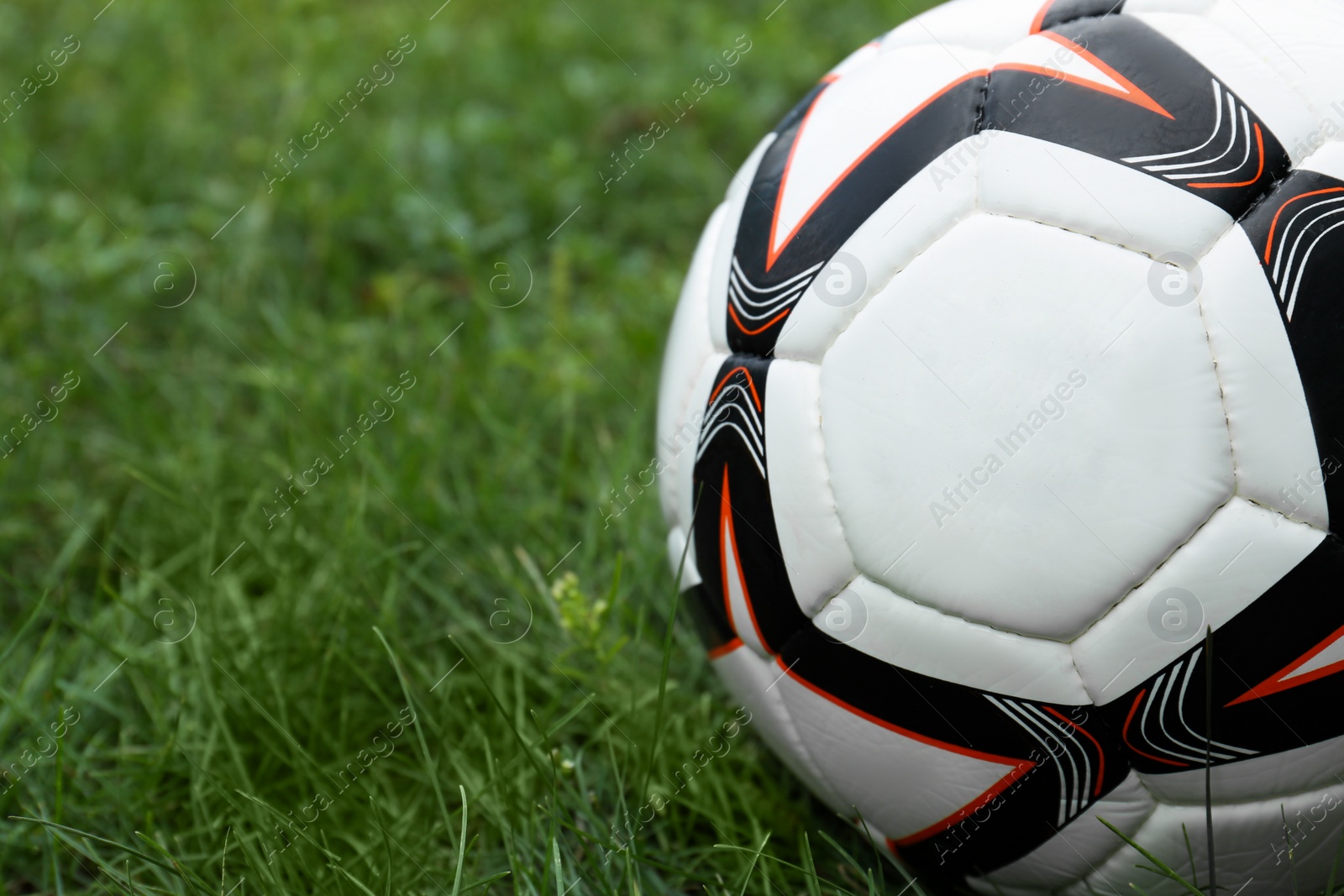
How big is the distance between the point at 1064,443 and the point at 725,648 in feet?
2.23

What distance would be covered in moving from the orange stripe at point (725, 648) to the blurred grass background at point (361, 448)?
0.12 m

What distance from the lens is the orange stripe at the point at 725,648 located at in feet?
5.52

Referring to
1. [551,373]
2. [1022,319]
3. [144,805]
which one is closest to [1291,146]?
[1022,319]

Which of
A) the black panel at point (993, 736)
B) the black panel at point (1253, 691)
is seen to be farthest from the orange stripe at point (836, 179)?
the black panel at point (1253, 691)

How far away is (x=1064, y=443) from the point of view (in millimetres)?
1304

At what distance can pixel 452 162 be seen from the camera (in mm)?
3506

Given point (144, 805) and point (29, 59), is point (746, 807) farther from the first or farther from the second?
point (29, 59)

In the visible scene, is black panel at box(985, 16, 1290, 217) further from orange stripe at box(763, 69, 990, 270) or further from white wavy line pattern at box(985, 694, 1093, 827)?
white wavy line pattern at box(985, 694, 1093, 827)

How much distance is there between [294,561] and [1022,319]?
1614 millimetres

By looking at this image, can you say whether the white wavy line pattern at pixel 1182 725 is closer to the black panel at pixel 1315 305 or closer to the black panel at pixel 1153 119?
the black panel at pixel 1315 305

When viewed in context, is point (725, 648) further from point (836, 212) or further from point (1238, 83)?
point (1238, 83)

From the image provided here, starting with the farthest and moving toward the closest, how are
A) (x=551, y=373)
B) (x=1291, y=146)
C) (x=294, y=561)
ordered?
1. (x=551, y=373)
2. (x=294, y=561)
3. (x=1291, y=146)

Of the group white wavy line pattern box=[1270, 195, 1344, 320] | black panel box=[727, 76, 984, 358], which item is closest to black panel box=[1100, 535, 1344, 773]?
white wavy line pattern box=[1270, 195, 1344, 320]

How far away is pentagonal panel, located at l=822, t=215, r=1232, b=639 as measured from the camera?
4.20 ft
